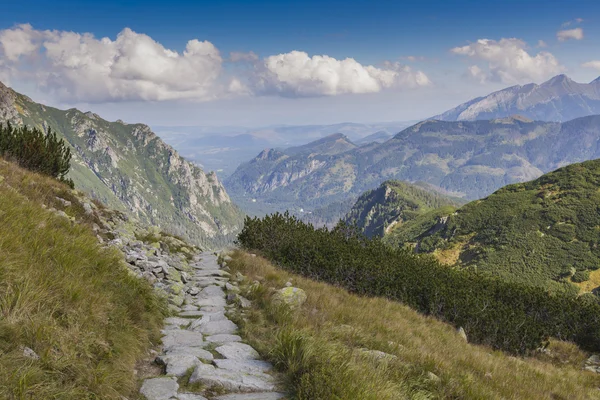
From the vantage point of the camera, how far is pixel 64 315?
17.0 feet

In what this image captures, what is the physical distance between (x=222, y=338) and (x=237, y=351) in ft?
3.17

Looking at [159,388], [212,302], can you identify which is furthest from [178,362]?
[212,302]

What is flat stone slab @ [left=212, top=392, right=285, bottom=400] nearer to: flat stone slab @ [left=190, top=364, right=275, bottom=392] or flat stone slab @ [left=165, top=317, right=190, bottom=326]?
flat stone slab @ [left=190, top=364, right=275, bottom=392]

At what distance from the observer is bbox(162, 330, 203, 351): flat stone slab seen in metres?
Result: 7.17

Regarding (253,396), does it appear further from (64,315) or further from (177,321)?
(177,321)

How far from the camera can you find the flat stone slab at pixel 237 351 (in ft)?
22.1

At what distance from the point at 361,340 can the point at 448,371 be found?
6.40 ft

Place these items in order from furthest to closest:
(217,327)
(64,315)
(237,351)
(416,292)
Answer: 1. (416,292)
2. (217,327)
3. (237,351)
4. (64,315)

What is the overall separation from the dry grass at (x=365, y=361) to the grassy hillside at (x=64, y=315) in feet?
8.17

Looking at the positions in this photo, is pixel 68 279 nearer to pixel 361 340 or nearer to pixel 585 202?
pixel 361 340

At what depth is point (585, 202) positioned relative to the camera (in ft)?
476

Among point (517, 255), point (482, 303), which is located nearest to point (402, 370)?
point (482, 303)

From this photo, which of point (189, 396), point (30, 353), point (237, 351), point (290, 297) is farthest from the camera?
point (290, 297)

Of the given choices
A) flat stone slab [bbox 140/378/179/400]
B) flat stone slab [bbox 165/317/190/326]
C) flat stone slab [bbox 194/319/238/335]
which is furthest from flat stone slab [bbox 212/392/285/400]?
flat stone slab [bbox 165/317/190/326]
